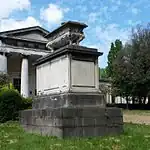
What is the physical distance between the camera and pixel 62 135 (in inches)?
356

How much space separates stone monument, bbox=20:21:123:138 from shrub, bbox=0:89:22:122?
7350mm

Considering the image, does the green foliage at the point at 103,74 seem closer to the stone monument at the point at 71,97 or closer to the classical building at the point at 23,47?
the classical building at the point at 23,47

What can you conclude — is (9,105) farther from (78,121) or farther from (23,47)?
(23,47)

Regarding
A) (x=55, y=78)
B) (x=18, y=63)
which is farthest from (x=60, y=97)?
(x=18, y=63)

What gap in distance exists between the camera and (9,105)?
1942 cm

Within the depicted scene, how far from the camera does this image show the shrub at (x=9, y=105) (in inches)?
754

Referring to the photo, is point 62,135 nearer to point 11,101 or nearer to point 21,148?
point 21,148

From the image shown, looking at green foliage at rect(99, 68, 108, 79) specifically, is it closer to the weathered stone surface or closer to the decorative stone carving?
the decorative stone carving

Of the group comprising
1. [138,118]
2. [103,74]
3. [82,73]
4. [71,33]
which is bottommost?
[138,118]

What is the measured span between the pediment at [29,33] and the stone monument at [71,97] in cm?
2659

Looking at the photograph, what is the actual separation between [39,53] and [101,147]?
33.1 metres

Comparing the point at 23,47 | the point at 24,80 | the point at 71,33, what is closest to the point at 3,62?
the point at 23,47

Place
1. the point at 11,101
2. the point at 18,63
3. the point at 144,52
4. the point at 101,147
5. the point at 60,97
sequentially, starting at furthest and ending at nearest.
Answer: the point at 18,63, the point at 144,52, the point at 11,101, the point at 60,97, the point at 101,147

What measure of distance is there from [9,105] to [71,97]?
10.2 meters
